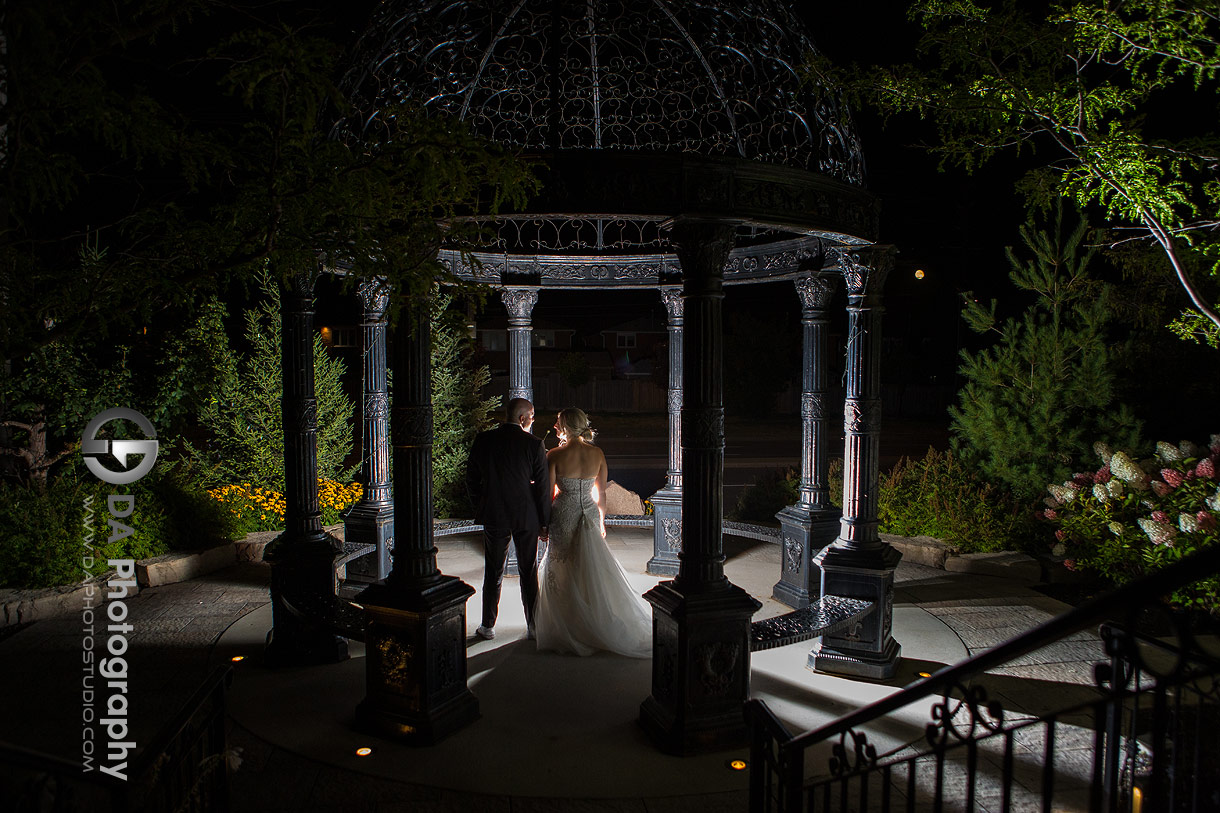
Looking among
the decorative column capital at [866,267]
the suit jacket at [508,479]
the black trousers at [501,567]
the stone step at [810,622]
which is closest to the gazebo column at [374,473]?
the black trousers at [501,567]

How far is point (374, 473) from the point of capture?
8.16 metres

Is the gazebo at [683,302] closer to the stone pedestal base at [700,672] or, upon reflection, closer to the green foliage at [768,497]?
the stone pedestal base at [700,672]

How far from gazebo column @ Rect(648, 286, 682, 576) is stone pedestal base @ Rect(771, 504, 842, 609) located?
53.3 inches

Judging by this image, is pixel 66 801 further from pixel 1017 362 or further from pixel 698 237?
pixel 1017 362

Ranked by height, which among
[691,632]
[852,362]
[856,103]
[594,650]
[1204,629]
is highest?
[856,103]

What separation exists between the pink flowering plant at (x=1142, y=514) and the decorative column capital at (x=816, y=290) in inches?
125

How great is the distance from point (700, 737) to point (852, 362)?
315 centimetres

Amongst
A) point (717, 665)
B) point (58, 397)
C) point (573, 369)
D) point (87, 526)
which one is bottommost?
point (717, 665)

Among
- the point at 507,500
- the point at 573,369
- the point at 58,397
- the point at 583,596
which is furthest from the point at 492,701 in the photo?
the point at 573,369

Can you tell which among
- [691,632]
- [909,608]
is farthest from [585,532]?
[909,608]

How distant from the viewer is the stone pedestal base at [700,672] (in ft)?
15.1

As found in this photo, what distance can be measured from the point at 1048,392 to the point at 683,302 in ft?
20.0

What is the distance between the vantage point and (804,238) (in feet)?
23.9

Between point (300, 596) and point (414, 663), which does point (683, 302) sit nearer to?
point (414, 663)
